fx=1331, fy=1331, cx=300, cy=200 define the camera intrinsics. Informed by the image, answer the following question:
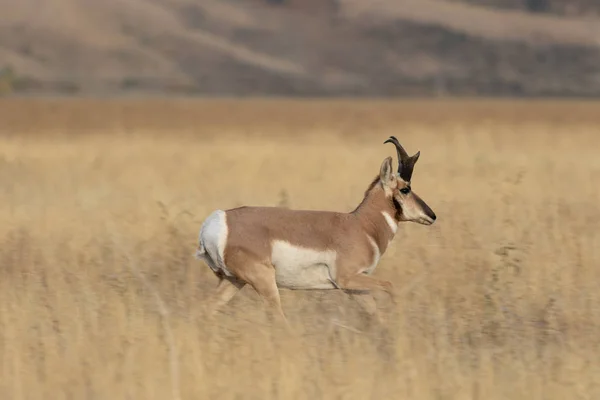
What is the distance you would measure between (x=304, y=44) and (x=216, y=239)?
151 m

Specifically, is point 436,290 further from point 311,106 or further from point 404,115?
point 311,106

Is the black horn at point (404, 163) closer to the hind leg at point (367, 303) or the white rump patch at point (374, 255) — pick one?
the white rump patch at point (374, 255)

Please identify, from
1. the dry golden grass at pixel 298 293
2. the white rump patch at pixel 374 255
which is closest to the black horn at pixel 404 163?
the white rump patch at pixel 374 255

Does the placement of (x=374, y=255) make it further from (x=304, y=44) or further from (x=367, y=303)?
(x=304, y=44)

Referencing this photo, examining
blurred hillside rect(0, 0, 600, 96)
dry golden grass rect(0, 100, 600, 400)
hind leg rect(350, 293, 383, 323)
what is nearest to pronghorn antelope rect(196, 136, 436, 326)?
hind leg rect(350, 293, 383, 323)

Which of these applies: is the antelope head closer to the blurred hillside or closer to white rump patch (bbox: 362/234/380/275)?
white rump patch (bbox: 362/234/380/275)

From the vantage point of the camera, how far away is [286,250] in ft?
26.6

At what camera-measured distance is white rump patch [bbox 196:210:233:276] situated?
8039mm

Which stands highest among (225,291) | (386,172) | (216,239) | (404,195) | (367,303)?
(386,172)

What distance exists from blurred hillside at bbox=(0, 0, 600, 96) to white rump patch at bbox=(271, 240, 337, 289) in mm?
111759

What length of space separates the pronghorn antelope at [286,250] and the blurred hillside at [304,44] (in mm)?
111603

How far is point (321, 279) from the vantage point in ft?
27.0

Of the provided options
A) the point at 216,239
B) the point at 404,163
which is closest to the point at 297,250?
the point at 216,239

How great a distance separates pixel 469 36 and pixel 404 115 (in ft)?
360
